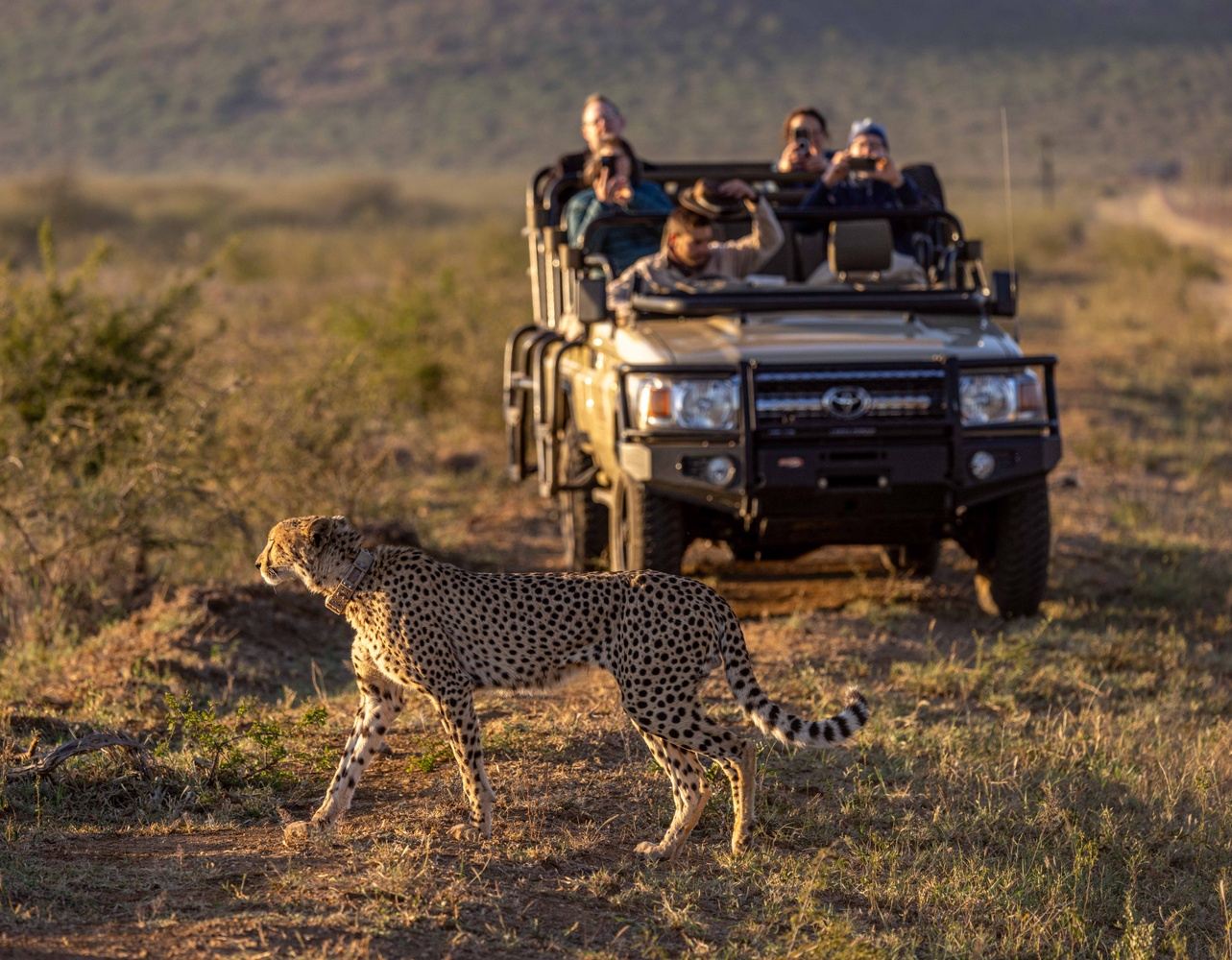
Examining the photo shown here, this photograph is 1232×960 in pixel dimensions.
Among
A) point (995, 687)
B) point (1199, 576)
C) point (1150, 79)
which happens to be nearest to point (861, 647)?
point (995, 687)

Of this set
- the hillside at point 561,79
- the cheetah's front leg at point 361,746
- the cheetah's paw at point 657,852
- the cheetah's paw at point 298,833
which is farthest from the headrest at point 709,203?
the hillside at point 561,79

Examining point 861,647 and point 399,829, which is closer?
point 399,829

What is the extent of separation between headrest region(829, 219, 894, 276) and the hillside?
183 feet

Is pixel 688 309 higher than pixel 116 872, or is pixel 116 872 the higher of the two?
pixel 688 309

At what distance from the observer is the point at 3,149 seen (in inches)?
2655

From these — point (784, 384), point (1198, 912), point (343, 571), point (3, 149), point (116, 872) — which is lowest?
point (1198, 912)

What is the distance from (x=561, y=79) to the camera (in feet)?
239

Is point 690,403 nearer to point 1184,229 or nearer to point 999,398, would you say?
point 999,398

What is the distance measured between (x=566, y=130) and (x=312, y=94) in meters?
11.1

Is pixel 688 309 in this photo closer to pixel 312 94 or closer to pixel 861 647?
pixel 861 647

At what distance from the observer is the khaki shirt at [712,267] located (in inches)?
347

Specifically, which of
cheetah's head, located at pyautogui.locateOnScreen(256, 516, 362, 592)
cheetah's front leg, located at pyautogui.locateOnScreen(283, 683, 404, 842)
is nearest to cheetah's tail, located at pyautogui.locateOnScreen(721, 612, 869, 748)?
cheetah's front leg, located at pyautogui.locateOnScreen(283, 683, 404, 842)

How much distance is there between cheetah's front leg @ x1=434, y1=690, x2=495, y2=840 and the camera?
18.1 feet

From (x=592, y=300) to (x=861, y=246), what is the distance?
4.69 ft
